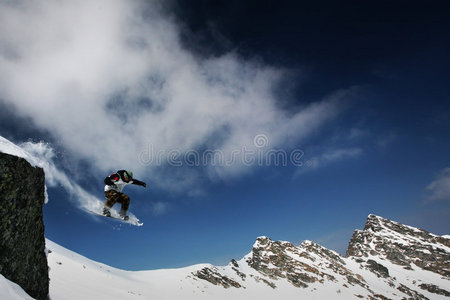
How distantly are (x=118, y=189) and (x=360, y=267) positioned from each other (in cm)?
10636

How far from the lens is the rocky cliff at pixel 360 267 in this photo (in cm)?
5822

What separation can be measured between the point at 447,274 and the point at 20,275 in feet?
458

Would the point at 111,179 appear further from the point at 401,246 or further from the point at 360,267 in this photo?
the point at 401,246

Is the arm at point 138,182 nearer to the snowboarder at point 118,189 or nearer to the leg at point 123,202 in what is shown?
the snowboarder at point 118,189

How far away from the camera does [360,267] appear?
300 feet

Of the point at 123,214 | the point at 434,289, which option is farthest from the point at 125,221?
the point at 434,289

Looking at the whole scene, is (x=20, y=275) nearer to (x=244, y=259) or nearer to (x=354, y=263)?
(x=244, y=259)

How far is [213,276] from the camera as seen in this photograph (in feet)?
153

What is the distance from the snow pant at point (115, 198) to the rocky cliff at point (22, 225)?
5.17 meters

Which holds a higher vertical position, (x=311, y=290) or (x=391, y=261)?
(x=391, y=261)

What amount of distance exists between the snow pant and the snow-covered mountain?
13.7 feet

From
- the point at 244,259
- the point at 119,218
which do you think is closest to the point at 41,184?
the point at 119,218

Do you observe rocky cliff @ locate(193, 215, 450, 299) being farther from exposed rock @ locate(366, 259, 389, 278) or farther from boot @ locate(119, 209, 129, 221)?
boot @ locate(119, 209, 129, 221)

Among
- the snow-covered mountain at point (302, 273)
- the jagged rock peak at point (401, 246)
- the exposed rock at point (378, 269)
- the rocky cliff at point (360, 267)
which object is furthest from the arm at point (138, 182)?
the jagged rock peak at point (401, 246)
